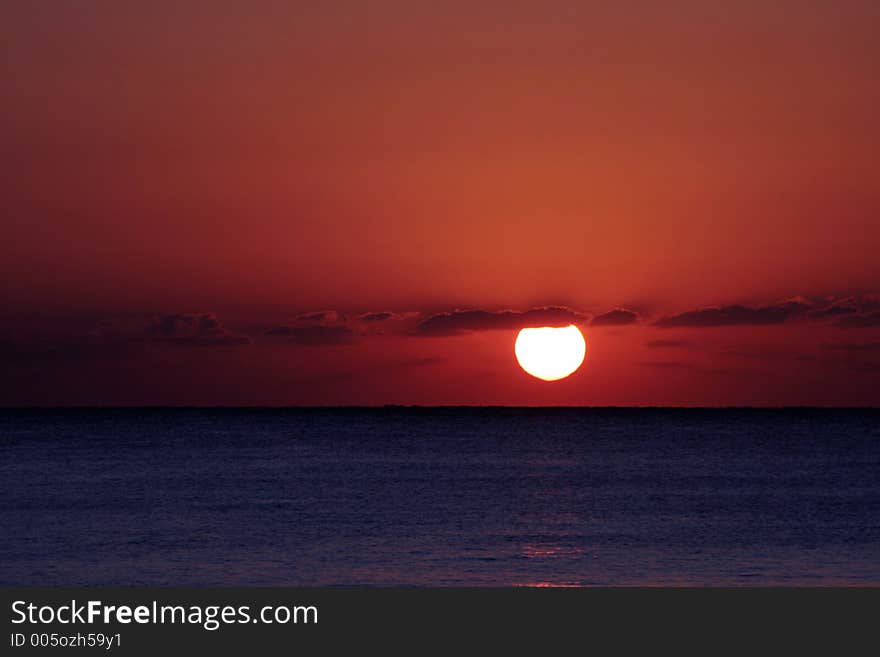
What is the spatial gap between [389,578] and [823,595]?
435 inches

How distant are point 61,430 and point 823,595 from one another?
125802 millimetres

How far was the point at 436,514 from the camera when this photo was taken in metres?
49.2

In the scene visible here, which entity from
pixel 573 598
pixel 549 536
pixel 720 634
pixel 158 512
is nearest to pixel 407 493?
pixel 158 512

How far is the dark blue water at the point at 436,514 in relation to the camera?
32156 millimetres

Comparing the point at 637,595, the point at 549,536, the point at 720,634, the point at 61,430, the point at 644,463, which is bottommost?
the point at 720,634

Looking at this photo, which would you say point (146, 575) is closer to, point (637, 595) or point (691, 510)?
point (637, 595)

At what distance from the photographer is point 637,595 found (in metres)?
21.1

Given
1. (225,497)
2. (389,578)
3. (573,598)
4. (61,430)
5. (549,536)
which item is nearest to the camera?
(573,598)

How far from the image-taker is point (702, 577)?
30625 millimetres

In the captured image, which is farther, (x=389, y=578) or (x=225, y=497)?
(x=225, y=497)

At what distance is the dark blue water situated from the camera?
105ft

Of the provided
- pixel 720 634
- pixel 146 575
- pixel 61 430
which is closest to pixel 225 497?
pixel 146 575

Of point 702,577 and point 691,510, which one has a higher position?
point 691,510

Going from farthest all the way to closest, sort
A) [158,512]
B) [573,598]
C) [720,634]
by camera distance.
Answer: [158,512]
[573,598]
[720,634]
